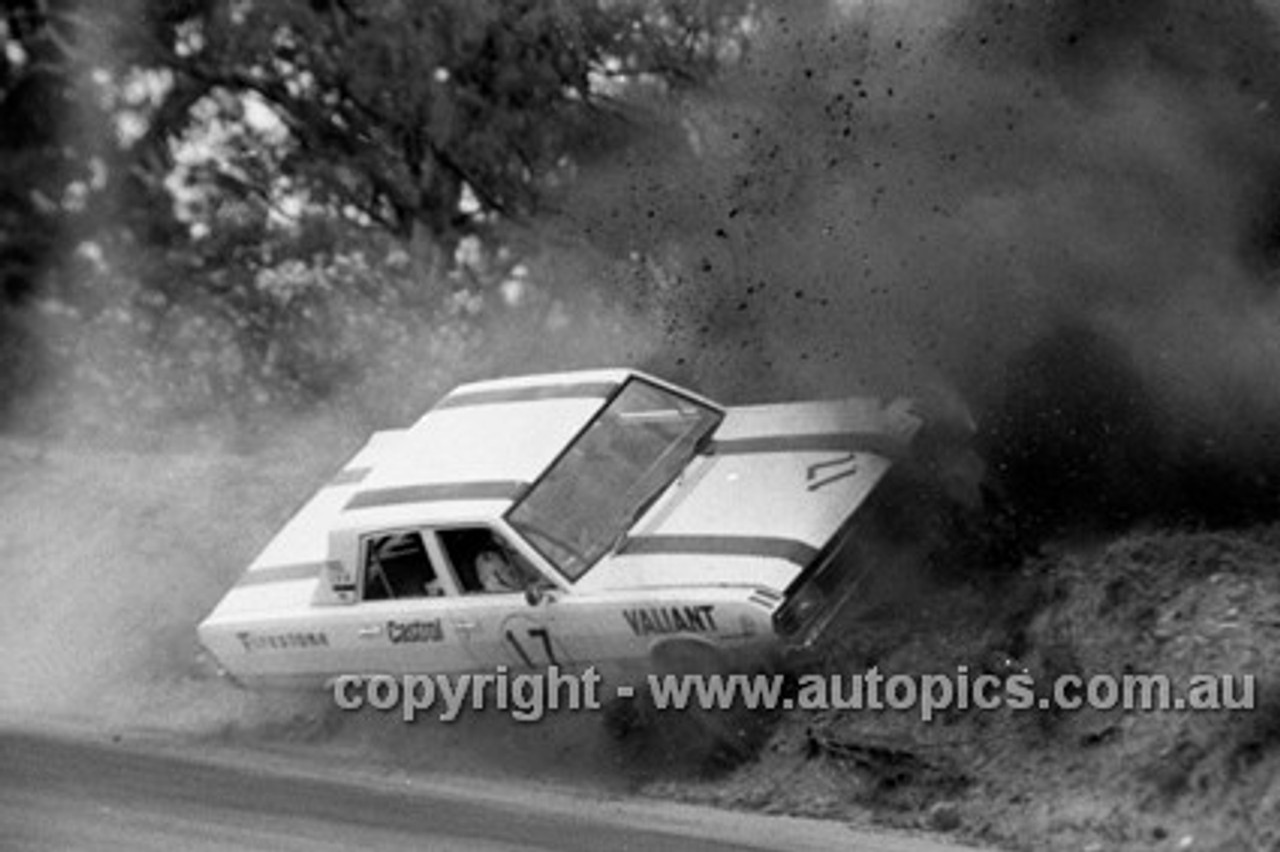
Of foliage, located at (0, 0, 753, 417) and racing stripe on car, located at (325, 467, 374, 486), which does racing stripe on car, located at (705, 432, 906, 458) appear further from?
foliage, located at (0, 0, 753, 417)

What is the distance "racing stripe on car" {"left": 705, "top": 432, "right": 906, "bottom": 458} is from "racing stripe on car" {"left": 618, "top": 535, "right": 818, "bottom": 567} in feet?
2.85

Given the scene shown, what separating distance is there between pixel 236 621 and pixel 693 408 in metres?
3.06

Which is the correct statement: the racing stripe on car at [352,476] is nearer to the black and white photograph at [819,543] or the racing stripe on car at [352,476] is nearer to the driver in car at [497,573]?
the black and white photograph at [819,543]

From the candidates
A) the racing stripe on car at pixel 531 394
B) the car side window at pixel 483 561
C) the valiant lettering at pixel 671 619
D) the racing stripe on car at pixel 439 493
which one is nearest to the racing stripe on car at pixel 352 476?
the racing stripe on car at pixel 531 394

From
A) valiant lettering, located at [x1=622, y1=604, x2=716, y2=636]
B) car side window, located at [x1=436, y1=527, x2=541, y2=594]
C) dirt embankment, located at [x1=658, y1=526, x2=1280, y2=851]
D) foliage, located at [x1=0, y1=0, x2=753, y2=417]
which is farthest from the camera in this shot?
foliage, located at [x1=0, y1=0, x2=753, y2=417]

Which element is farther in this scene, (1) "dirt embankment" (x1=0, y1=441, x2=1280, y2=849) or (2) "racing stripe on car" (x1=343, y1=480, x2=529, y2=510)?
(2) "racing stripe on car" (x1=343, y1=480, x2=529, y2=510)

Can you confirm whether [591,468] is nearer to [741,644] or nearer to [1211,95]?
[741,644]

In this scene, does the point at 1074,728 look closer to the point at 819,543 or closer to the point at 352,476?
the point at 819,543

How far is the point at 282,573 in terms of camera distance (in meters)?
12.0

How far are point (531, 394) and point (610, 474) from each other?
3.52 feet

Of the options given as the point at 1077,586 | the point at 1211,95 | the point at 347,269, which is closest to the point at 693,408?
A: the point at 1077,586

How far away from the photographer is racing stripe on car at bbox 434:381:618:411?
11469 mm

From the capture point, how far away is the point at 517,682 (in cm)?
1074

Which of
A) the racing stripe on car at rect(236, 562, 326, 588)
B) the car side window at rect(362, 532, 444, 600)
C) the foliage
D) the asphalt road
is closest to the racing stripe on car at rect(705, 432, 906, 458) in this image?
the car side window at rect(362, 532, 444, 600)
